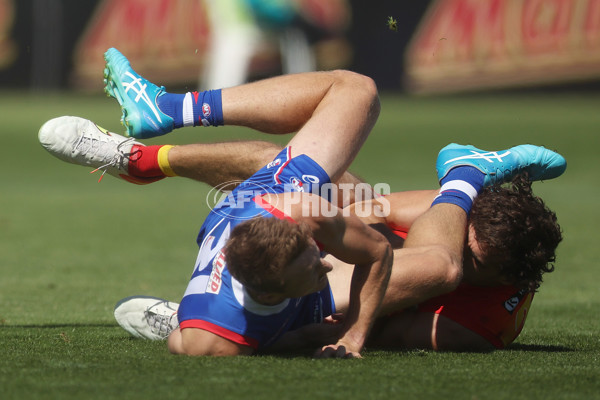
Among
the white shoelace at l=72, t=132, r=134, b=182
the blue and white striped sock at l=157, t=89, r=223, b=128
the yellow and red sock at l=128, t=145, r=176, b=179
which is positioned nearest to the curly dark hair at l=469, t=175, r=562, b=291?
the blue and white striped sock at l=157, t=89, r=223, b=128

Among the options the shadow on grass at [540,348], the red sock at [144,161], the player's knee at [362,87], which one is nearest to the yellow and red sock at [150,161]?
the red sock at [144,161]

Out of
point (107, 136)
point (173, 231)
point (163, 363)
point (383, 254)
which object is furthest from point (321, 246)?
point (173, 231)

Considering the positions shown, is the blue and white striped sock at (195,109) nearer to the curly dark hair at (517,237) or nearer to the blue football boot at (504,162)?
the blue football boot at (504,162)

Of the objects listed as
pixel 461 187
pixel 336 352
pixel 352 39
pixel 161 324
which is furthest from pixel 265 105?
pixel 352 39

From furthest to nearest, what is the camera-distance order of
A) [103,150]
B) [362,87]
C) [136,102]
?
[103,150], [136,102], [362,87]

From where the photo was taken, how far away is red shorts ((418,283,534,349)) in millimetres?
3541

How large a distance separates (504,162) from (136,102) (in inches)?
71.0

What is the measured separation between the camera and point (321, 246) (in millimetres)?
3150

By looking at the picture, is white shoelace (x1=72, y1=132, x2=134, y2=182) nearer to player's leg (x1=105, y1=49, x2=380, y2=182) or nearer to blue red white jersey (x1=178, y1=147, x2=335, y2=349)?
player's leg (x1=105, y1=49, x2=380, y2=182)

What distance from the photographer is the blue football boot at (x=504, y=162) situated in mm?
3971

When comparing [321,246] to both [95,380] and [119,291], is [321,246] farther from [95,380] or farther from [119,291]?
[119,291]

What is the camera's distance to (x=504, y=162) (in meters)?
4.04

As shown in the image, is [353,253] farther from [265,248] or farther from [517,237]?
[517,237]

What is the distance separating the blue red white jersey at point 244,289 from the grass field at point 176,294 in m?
0.14
